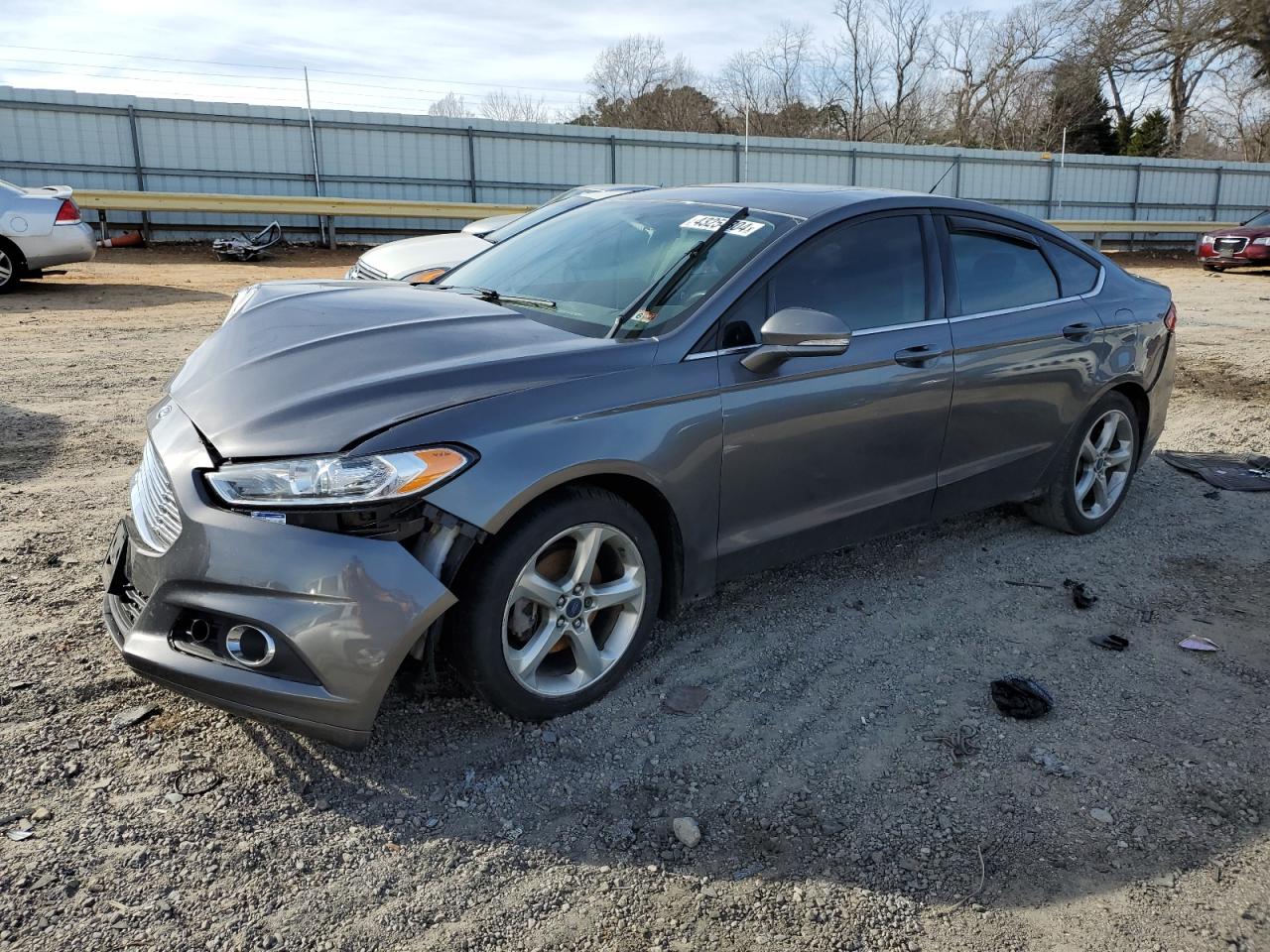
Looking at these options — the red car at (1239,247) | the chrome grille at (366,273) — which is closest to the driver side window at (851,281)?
the chrome grille at (366,273)

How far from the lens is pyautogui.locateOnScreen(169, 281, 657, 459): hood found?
111 inches

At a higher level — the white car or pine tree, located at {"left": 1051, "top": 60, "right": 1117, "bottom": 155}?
pine tree, located at {"left": 1051, "top": 60, "right": 1117, "bottom": 155}

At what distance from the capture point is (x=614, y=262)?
3965 millimetres

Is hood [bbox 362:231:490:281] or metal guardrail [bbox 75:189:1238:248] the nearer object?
hood [bbox 362:231:490:281]

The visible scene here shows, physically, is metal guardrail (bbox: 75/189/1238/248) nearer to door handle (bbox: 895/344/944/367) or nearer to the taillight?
the taillight

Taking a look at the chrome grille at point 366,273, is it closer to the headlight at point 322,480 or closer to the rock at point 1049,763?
the headlight at point 322,480

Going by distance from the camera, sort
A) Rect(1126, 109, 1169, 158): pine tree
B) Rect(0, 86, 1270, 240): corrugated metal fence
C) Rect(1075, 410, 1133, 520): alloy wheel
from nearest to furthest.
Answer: Rect(1075, 410, 1133, 520): alloy wheel < Rect(0, 86, 1270, 240): corrugated metal fence < Rect(1126, 109, 1169, 158): pine tree

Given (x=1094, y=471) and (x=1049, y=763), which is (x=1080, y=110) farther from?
(x=1049, y=763)

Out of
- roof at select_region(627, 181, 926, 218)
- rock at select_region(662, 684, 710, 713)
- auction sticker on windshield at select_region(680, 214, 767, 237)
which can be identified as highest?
roof at select_region(627, 181, 926, 218)

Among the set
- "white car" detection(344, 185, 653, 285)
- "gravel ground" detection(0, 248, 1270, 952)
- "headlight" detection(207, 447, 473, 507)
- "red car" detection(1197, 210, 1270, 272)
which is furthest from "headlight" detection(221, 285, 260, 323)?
"red car" detection(1197, 210, 1270, 272)

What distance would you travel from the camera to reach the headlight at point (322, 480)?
2662 mm

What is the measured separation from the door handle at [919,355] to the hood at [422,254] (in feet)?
16.5

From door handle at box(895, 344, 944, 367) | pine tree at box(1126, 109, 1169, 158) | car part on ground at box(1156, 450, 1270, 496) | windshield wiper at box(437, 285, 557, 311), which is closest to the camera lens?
windshield wiper at box(437, 285, 557, 311)

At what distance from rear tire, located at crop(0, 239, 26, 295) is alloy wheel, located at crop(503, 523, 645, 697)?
1223cm
